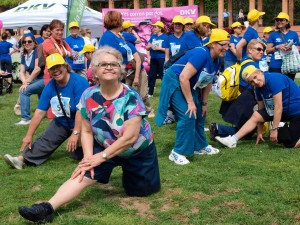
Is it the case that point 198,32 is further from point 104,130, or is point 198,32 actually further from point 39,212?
point 39,212

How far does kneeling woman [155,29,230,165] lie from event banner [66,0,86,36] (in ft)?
30.9

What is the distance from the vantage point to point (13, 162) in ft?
19.8

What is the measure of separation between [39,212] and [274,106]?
341 cm

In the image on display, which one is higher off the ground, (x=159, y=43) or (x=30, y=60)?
(x=159, y=43)

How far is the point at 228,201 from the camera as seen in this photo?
4.63 m

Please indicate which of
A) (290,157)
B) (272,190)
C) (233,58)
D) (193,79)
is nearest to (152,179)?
(272,190)

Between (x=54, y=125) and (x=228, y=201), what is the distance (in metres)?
2.53

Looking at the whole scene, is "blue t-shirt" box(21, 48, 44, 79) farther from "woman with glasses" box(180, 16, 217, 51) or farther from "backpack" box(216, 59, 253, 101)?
"backpack" box(216, 59, 253, 101)

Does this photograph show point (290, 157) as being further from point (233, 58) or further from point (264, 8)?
point (264, 8)

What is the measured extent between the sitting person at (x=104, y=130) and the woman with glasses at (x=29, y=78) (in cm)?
480

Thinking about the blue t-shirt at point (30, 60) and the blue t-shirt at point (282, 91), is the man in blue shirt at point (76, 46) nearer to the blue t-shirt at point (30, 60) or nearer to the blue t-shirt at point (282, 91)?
the blue t-shirt at point (30, 60)

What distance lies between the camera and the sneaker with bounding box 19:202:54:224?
408cm

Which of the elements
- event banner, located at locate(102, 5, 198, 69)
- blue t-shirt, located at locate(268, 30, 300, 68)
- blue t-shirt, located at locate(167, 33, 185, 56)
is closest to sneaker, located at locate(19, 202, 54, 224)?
blue t-shirt, located at locate(268, 30, 300, 68)

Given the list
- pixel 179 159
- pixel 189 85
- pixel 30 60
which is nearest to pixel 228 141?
pixel 179 159
